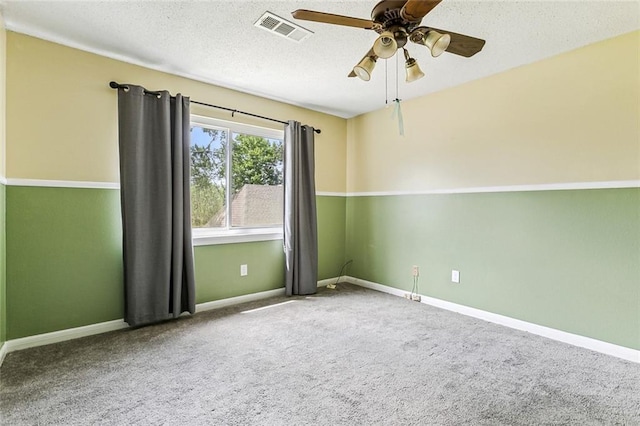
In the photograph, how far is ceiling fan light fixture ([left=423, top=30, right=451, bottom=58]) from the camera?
1686 mm

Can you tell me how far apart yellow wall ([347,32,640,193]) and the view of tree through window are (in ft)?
4.71

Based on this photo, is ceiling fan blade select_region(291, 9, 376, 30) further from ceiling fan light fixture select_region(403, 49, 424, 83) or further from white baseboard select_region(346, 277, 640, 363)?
white baseboard select_region(346, 277, 640, 363)

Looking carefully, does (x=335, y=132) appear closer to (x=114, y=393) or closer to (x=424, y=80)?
(x=424, y=80)

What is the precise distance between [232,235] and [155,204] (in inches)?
34.7

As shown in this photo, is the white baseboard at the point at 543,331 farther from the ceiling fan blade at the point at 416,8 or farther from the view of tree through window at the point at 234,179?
the ceiling fan blade at the point at 416,8

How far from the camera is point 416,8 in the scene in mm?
1528

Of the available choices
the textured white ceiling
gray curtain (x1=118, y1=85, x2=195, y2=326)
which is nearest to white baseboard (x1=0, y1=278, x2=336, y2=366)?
gray curtain (x1=118, y1=85, x2=195, y2=326)

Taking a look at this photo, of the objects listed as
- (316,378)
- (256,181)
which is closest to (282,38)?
(256,181)

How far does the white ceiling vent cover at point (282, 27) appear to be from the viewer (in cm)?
220

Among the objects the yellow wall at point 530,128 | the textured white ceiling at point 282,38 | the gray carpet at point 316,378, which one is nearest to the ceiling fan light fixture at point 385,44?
the textured white ceiling at point 282,38

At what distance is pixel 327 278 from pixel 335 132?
204cm

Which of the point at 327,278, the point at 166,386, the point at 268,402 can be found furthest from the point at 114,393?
the point at 327,278

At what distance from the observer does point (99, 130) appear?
2719mm

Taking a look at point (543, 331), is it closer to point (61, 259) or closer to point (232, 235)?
point (232, 235)
